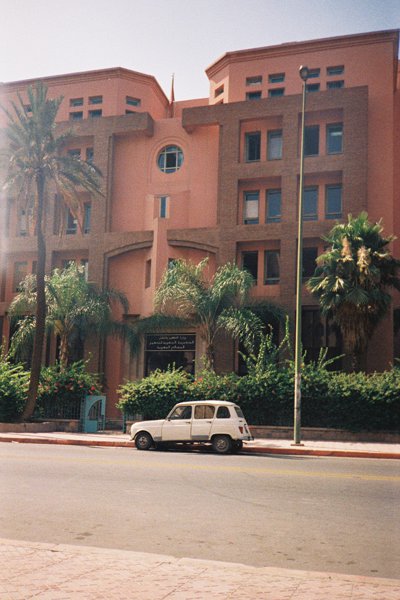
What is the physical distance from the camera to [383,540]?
23.3 ft

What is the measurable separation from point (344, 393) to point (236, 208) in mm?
15032

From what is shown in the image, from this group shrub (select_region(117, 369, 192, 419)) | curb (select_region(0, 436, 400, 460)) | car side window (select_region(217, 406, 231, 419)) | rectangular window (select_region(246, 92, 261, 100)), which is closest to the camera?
car side window (select_region(217, 406, 231, 419))

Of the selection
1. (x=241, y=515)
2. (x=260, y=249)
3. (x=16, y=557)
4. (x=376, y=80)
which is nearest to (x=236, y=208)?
(x=260, y=249)

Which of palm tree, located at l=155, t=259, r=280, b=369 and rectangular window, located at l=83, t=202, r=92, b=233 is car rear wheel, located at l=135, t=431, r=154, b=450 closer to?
palm tree, located at l=155, t=259, r=280, b=369

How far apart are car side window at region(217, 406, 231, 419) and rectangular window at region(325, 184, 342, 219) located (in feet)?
64.7

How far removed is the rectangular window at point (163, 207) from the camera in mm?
37778

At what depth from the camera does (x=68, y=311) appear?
32438mm

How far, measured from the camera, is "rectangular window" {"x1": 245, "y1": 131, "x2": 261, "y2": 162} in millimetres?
36906

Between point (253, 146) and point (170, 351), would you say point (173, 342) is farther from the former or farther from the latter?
point (253, 146)

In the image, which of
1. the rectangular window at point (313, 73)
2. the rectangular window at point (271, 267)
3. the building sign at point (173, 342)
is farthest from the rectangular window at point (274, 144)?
the building sign at point (173, 342)

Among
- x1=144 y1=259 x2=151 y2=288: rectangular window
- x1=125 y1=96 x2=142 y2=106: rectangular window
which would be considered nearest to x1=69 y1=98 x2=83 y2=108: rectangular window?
x1=125 y1=96 x2=142 y2=106: rectangular window

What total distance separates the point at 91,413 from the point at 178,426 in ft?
31.5

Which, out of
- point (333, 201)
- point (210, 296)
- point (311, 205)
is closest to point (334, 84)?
point (333, 201)

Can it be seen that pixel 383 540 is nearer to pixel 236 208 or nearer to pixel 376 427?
pixel 376 427
